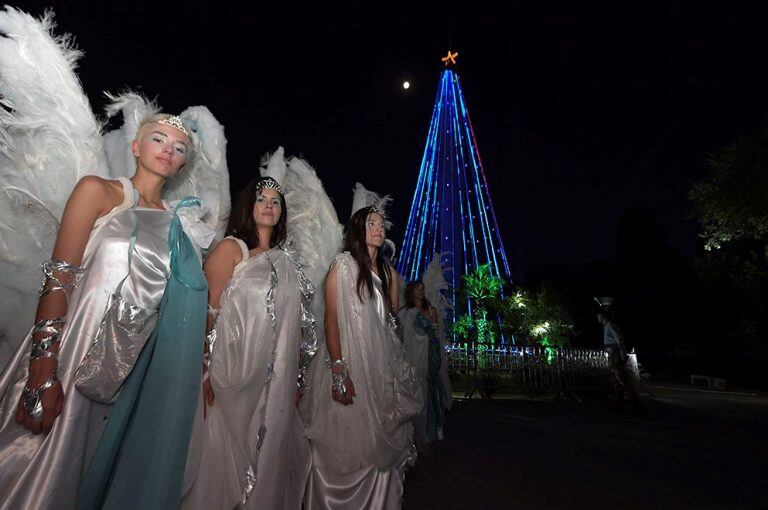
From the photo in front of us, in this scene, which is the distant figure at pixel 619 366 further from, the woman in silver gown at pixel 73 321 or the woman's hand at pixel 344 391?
the woman in silver gown at pixel 73 321

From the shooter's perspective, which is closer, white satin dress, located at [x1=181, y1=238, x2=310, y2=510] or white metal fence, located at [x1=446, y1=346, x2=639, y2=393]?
white satin dress, located at [x1=181, y1=238, x2=310, y2=510]

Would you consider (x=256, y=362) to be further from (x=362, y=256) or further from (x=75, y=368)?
(x=362, y=256)

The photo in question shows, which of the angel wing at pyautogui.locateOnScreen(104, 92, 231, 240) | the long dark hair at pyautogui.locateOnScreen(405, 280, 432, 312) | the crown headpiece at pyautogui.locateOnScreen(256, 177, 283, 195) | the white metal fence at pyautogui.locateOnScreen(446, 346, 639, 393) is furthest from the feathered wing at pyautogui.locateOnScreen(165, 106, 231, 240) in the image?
the white metal fence at pyautogui.locateOnScreen(446, 346, 639, 393)

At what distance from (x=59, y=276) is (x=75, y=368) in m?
0.29

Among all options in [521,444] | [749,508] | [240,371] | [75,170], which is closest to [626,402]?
[521,444]

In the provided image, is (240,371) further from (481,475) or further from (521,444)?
(521,444)

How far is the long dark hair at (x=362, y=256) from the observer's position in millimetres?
2783

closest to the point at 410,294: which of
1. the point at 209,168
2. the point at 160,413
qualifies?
the point at 209,168

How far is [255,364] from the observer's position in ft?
6.98

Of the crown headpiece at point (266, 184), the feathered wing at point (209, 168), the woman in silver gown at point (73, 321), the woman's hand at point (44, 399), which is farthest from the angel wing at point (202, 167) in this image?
the woman's hand at point (44, 399)

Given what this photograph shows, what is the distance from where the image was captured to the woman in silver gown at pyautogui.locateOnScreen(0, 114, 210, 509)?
139cm

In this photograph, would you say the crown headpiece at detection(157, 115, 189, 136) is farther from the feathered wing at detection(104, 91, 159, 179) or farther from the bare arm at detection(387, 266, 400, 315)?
the bare arm at detection(387, 266, 400, 315)

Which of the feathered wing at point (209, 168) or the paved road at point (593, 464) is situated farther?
the paved road at point (593, 464)

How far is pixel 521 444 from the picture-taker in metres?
5.25
